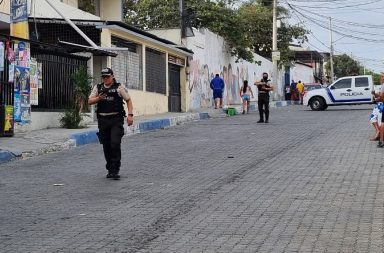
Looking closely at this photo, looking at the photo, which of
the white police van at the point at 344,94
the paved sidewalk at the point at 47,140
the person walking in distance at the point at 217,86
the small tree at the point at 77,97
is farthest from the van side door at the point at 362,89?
the small tree at the point at 77,97

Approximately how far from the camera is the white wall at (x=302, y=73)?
61938 mm

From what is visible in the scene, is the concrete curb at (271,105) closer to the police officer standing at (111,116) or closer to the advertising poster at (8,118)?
the advertising poster at (8,118)

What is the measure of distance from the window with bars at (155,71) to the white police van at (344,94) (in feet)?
27.2

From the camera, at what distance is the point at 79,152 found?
14.3 m

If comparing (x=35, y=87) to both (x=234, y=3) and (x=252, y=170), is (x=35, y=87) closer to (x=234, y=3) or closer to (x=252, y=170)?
(x=252, y=170)

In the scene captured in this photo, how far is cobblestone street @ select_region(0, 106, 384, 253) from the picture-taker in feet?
20.2

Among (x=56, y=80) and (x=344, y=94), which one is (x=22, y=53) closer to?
(x=56, y=80)

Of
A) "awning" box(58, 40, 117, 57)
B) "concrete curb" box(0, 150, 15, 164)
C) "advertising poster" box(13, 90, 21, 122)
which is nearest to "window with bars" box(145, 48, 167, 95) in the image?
"awning" box(58, 40, 117, 57)

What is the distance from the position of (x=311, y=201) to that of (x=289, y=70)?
5206cm

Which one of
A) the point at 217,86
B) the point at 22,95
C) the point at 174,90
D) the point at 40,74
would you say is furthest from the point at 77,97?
the point at 217,86

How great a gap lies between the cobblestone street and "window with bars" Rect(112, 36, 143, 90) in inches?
339

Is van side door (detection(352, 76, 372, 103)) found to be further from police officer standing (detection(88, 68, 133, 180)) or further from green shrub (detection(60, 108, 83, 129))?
police officer standing (detection(88, 68, 133, 180))

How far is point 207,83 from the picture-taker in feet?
113

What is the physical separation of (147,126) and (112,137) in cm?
1024
